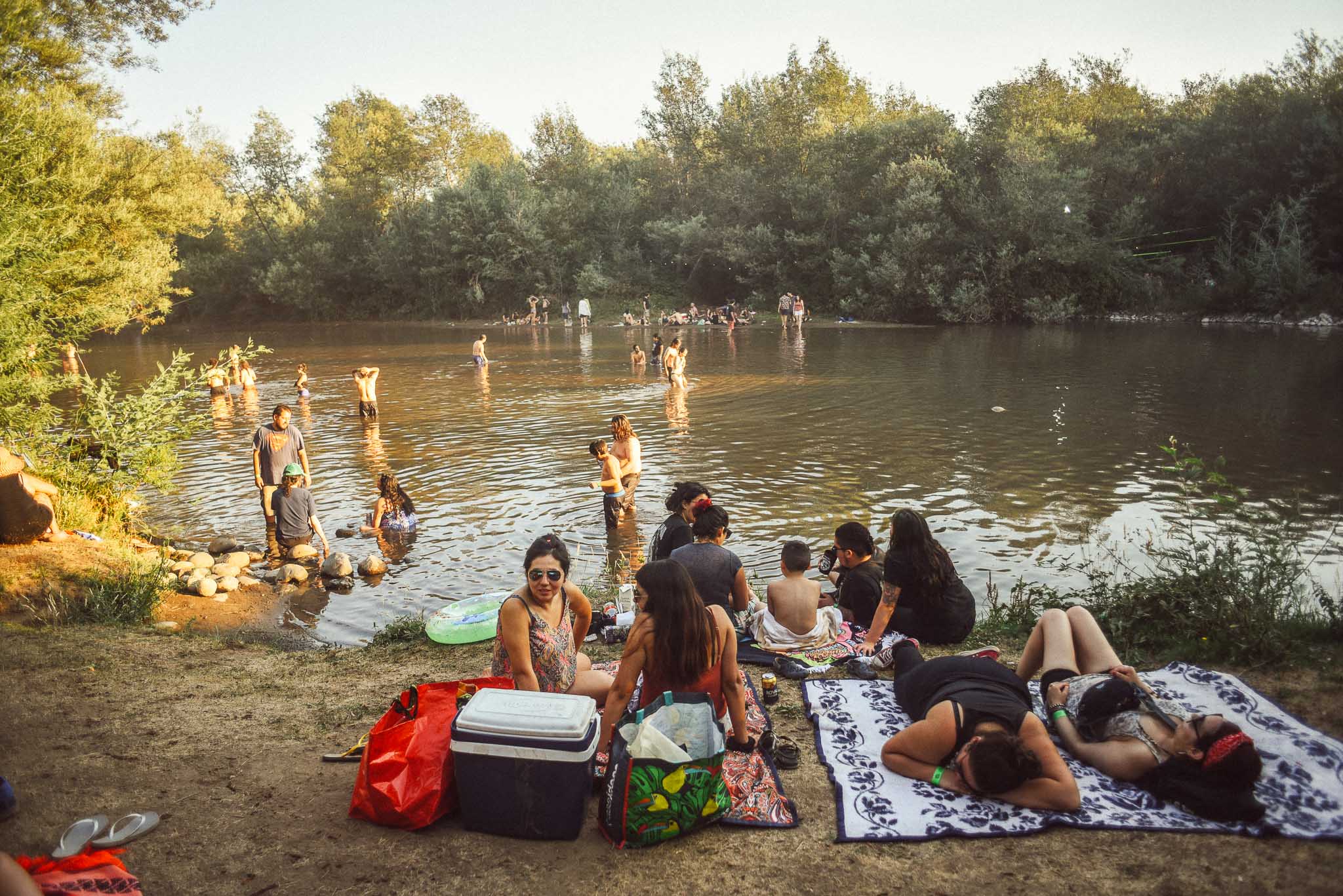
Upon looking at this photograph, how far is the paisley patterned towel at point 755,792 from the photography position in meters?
4.24

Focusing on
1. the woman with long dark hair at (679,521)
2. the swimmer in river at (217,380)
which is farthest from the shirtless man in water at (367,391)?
the woman with long dark hair at (679,521)

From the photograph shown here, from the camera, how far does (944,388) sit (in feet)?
72.3

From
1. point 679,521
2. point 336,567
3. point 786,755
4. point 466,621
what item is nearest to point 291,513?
point 336,567

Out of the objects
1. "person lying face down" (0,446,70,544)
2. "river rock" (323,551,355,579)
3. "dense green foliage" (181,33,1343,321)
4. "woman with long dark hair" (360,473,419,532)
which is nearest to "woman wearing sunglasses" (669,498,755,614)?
"river rock" (323,551,355,579)

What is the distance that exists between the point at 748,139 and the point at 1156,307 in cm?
2807

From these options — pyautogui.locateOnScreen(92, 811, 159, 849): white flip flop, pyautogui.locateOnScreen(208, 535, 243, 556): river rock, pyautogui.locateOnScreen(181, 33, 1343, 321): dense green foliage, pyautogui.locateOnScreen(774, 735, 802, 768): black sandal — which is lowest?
pyautogui.locateOnScreen(208, 535, 243, 556): river rock

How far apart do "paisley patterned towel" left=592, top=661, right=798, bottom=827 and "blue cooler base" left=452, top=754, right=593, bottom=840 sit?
0.81m

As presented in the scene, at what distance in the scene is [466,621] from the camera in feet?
25.0

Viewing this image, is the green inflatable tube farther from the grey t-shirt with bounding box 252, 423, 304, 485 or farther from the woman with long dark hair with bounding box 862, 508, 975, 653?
the grey t-shirt with bounding box 252, 423, 304, 485

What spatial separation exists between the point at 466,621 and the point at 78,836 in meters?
3.81

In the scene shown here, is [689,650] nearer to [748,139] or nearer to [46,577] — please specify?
Result: [46,577]

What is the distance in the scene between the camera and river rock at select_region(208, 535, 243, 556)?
10742 millimetres

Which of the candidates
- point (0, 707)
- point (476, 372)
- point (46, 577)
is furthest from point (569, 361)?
point (0, 707)

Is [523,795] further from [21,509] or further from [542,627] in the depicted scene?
[21,509]
